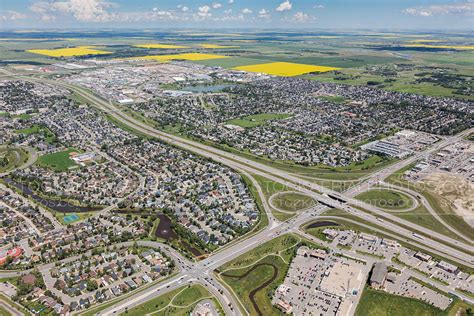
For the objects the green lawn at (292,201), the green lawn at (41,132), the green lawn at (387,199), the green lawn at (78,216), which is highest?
the green lawn at (41,132)

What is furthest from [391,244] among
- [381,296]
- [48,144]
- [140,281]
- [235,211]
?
[48,144]

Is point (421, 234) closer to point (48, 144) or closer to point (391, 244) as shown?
point (391, 244)

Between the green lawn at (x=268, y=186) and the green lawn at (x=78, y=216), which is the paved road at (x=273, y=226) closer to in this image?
the green lawn at (x=268, y=186)

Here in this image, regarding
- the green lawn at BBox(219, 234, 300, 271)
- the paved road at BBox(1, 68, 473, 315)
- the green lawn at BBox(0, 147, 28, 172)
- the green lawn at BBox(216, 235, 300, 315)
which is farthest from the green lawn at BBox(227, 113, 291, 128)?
the green lawn at BBox(216, 235, 300, 315)

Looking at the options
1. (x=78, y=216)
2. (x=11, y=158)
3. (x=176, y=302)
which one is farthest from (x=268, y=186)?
(x=11, y=158)

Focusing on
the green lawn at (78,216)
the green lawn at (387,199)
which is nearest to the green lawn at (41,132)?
the green lawn at (78,216)
